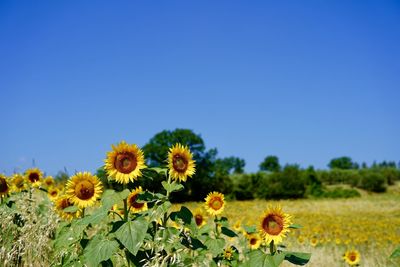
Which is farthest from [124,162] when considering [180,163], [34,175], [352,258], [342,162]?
[342,162]

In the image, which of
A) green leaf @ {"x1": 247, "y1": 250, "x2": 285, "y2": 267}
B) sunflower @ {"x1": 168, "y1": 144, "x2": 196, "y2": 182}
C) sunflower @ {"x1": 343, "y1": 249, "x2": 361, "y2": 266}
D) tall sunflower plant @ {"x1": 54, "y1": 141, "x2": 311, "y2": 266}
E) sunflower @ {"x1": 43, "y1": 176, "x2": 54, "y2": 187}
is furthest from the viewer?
sunflower @ {"x1": 43, "y1": 176, "x2": 54, "y2": 187}

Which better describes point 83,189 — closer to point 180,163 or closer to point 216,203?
point 180,163

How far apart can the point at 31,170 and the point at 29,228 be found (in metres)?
2.17

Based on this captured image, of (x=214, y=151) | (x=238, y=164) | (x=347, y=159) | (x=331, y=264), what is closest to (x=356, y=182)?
(x=214, y=151)

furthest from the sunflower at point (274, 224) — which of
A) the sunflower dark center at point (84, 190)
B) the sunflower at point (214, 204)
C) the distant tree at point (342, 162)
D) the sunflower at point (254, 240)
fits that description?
the distant tree at point (342, 162)

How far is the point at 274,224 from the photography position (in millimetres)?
3715

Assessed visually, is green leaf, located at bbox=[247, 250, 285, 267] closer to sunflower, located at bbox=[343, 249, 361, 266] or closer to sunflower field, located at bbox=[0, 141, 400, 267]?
sunflower field, located at bbox=[0, 141, 400, 267]

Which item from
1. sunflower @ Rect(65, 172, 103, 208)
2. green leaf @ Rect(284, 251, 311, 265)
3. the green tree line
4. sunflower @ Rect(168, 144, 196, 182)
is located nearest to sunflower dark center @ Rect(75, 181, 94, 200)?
sunflower @ Rect(65, 172, 103, 208)

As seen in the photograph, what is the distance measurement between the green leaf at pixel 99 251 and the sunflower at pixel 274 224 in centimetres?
133

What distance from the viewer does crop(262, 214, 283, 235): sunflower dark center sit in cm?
367

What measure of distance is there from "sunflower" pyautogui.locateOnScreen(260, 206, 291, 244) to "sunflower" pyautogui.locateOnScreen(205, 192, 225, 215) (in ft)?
3.69

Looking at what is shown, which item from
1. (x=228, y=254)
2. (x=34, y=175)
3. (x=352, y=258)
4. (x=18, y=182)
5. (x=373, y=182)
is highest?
(x=373, y=182)

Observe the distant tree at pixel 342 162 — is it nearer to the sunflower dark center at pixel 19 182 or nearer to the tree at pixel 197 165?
the tree at pixel 197 165

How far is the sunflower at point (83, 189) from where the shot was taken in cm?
375
